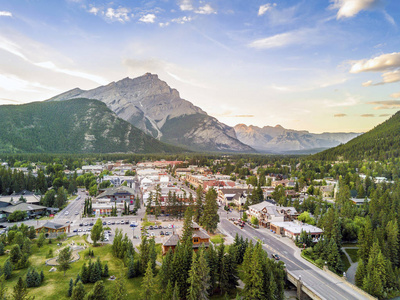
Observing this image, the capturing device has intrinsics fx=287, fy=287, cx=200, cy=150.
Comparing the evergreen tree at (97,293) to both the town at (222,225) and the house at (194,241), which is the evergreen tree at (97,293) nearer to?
the town at (222,225)

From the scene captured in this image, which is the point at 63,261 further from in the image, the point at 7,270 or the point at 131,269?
the point at 131,269

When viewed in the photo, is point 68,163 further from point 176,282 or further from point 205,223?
point 176,282

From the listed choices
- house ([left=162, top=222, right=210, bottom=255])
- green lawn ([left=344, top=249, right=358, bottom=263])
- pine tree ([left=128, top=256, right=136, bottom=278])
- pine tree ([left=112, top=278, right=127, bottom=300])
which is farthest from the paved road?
pine tree ([left=112, top=278, right=127, bottom=300])

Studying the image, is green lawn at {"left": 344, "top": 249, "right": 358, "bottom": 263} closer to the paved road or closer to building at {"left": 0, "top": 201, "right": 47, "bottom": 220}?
the paved road

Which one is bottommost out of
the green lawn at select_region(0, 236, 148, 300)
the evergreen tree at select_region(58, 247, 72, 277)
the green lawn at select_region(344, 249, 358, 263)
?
the green lawn at select_region(344, 249, 358, 263)

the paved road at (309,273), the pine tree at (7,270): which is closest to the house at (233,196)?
the paved road at (309,273)
